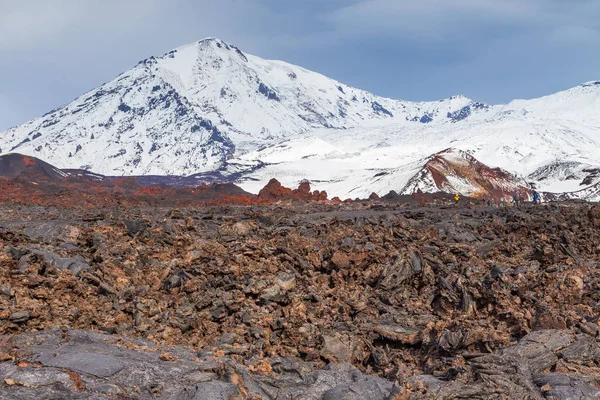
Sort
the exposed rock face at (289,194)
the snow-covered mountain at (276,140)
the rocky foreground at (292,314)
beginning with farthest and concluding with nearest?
the snow-covered mountain at (276,140) < the exposed rock face at (289,194) < the rocky foreground at (292,314)

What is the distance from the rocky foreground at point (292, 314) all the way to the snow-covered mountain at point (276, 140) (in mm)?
31412

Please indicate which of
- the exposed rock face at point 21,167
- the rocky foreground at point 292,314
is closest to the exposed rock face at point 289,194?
the rocky foreground at point 292,314

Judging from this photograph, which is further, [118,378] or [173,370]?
[173,370]

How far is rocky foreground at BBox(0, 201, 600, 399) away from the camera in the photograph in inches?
263

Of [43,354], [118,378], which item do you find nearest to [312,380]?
[118,378]

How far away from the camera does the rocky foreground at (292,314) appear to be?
→ 21.9 feet

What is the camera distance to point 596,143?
10750 centimetres

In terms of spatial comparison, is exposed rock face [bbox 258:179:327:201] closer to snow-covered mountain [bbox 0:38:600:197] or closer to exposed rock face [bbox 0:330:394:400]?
snow-covered mountain [bbox 0:38:600:197]

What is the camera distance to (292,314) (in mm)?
9875

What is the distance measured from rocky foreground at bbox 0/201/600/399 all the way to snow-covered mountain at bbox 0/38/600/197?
103 feet

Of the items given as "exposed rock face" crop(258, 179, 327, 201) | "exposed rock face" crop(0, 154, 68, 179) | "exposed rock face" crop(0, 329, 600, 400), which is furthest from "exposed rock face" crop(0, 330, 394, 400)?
"exposed rock face" crop(0, 154, 68, 179)

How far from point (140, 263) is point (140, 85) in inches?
7502

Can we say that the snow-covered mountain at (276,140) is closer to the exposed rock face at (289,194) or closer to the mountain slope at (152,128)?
the mountain slope at (152,128)

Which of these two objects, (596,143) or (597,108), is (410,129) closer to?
(596,143)
